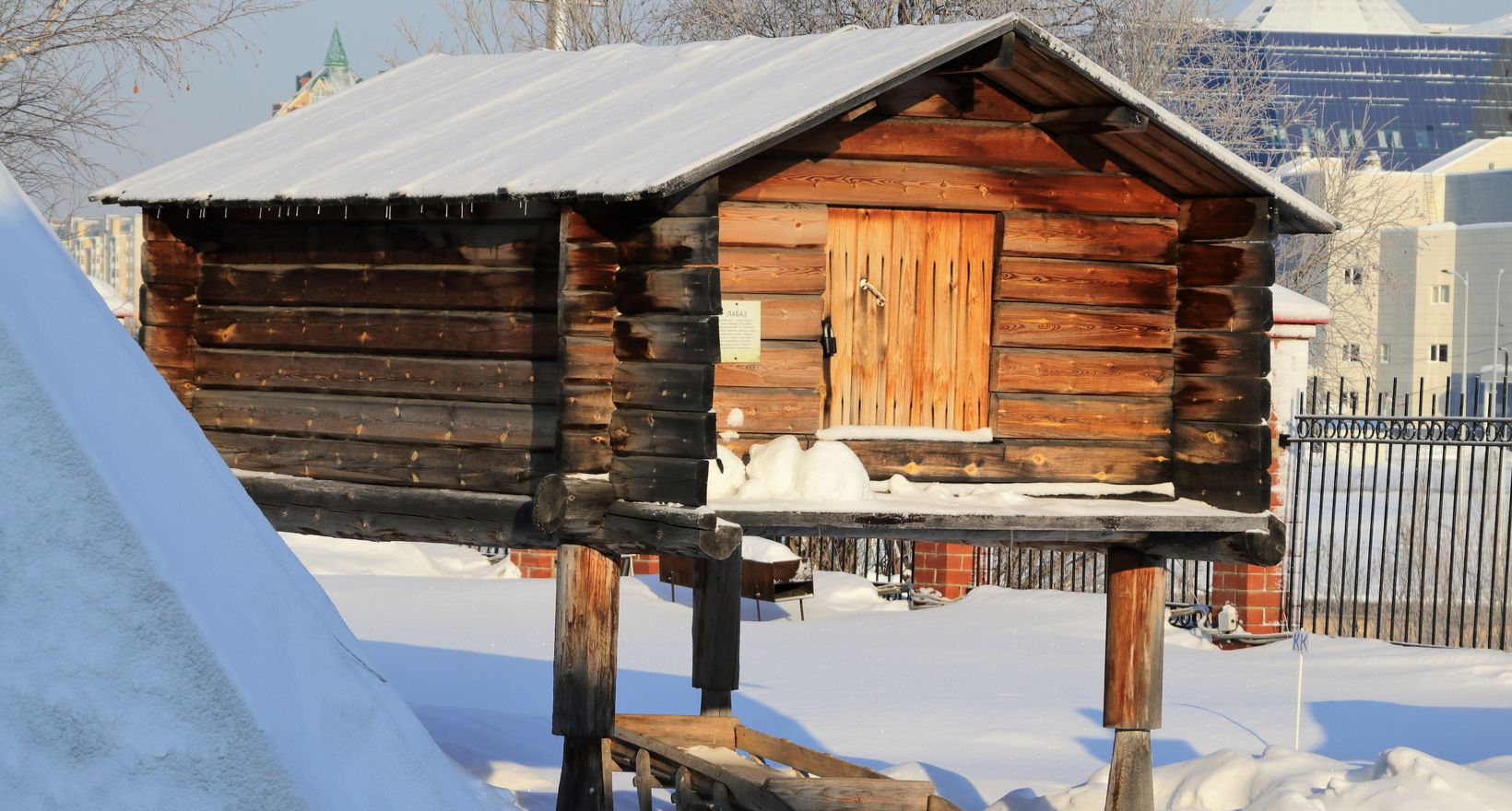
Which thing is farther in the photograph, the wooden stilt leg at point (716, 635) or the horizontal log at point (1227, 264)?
the wooden stilt leg at point (716, 635)

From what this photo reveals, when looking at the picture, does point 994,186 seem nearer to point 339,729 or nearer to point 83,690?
point 339,729

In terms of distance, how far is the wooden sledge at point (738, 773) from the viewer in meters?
7.70

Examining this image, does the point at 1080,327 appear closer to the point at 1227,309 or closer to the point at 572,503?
the point at 1227,309

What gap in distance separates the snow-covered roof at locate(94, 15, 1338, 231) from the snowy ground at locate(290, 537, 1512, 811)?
9.47 ft

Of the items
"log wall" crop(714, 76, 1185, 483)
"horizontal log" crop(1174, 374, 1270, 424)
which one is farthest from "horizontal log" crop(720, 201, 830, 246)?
Answer: "horizontal log" crop(1174, 374, 1270, 424)

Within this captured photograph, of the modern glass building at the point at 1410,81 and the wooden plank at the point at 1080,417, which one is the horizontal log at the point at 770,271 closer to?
the wooden plank at the point at 1080,417

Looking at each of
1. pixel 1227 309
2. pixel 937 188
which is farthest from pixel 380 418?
pixel 1227 309

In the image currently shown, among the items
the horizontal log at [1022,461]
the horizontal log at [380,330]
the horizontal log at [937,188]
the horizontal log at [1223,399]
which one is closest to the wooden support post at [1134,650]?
the horizontal log at [1022,461]

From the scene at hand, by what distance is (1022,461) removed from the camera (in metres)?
8.55

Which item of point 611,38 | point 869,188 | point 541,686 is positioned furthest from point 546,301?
point 611,38

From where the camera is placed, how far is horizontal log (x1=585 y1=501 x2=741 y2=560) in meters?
7.41

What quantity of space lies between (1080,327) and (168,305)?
4.99m

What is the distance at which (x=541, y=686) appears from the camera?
42.6ft

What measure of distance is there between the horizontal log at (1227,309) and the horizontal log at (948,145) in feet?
2.48
